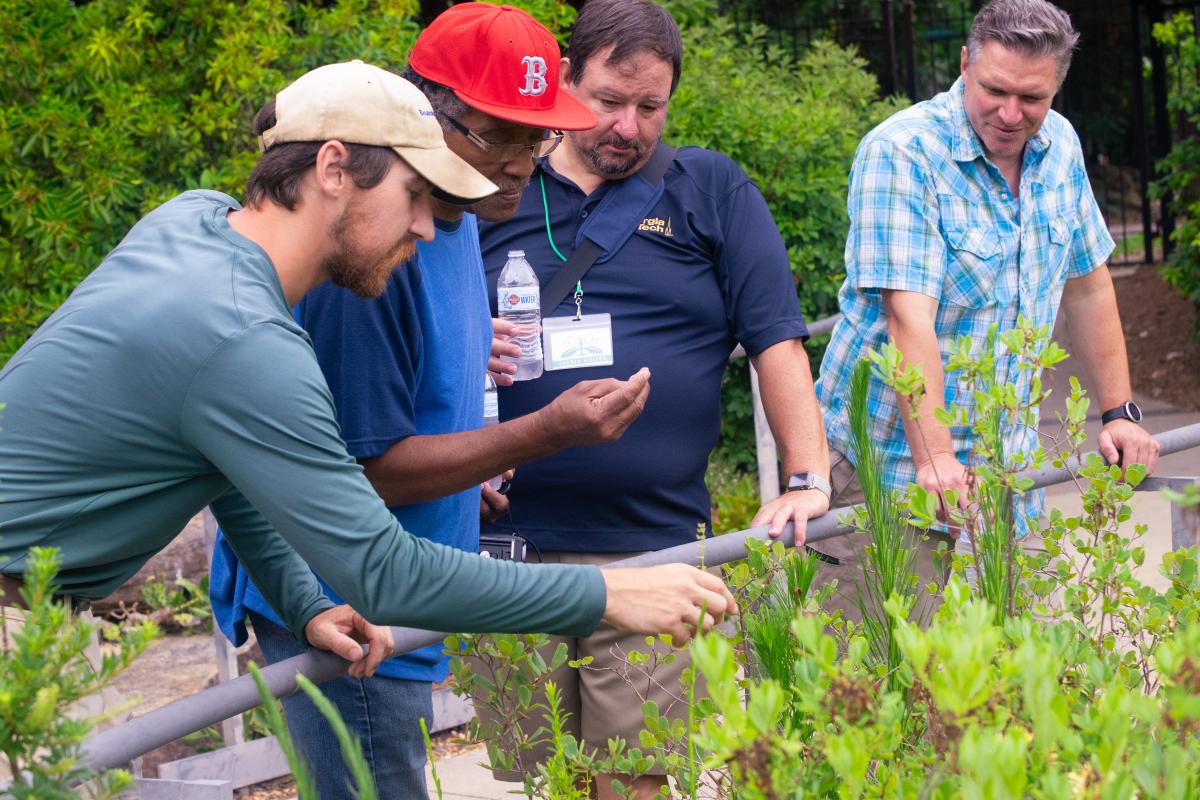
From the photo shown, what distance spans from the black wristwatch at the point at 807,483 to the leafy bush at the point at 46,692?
178 centimetres

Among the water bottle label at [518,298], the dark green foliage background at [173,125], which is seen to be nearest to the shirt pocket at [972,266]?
the water bottle label at [518,298]

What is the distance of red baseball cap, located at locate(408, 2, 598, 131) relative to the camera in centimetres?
274

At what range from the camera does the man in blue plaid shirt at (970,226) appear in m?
3.35

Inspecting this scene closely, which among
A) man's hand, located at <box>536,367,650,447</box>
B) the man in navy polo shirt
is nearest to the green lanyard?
the man in navy polo shirt

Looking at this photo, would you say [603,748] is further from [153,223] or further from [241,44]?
[241,44]

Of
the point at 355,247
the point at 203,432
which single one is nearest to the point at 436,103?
the point at 355,247

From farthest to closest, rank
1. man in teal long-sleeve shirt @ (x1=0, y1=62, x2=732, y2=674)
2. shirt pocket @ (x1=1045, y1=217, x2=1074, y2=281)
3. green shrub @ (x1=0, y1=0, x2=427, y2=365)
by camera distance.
Answer: green shrub @ (x1=0, y1=0, x2=427, y2=365)
shirt pocket @ (x1=1045, y1=217, x2=1074, y2=281)
man in teal long-sleeve shirt @ (x1=0, y1=62, x2=732, y2=674)

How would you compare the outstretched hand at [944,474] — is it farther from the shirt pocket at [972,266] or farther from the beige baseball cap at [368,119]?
the beige baseball cap at [368,119]

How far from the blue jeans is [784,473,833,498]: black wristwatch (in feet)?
2.78

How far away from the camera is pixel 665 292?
332 centimetres

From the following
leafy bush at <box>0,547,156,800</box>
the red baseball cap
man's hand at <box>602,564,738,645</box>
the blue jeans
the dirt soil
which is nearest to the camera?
leafy bush at <box>0,547,156,800</box>

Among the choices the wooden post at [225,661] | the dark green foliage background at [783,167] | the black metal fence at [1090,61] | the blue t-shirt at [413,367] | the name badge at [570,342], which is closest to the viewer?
the blue t-shirt at [413,367]

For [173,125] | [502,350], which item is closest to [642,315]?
[502,350]

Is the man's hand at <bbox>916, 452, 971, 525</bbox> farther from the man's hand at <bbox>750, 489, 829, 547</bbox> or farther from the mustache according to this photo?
the mustache
